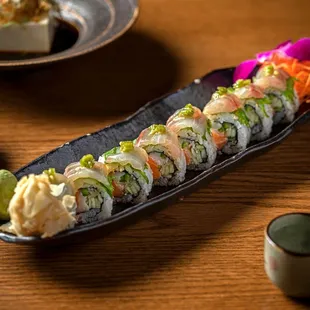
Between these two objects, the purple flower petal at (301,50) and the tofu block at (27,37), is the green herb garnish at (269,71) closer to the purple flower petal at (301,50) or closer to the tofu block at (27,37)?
the purple flower petal at (301,50)

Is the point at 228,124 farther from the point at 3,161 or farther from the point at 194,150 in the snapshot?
the point at 3,161

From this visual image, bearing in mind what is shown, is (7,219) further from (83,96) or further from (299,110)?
(299,110)

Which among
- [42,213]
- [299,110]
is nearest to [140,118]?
[299,110]

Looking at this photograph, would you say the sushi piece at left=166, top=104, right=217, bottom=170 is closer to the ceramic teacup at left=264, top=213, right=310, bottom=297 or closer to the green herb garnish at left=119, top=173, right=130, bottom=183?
the green herb garnish at left=119, top=173, right=130, bottom=183

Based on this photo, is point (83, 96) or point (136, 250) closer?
point (136, 250)

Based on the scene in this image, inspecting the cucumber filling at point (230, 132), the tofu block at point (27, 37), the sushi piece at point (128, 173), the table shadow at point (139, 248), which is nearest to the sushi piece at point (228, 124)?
the cucumber filling at point (230, 132)

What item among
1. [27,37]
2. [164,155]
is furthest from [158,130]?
[27,37]
